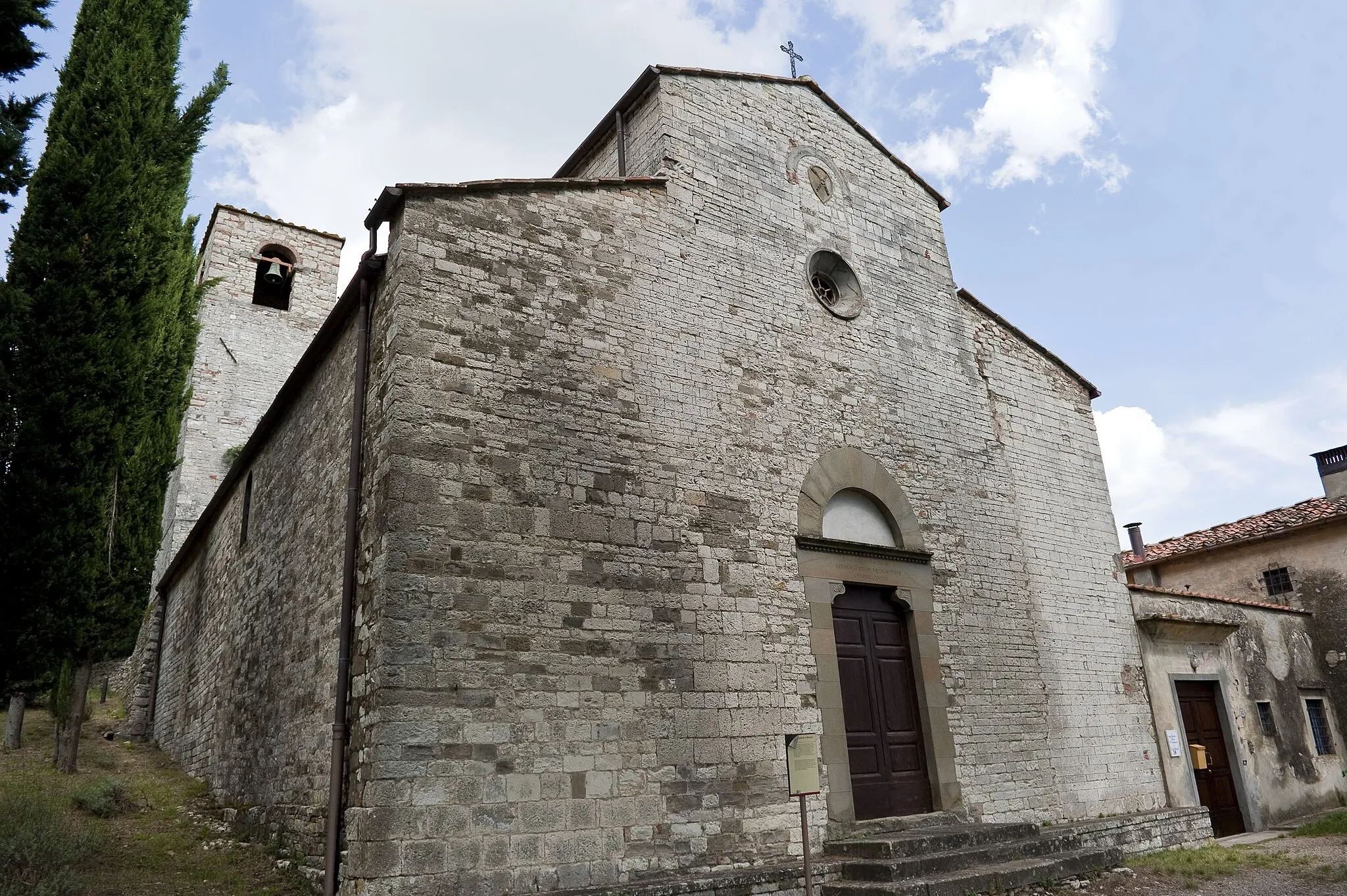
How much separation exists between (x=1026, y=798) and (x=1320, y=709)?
31.2 feet

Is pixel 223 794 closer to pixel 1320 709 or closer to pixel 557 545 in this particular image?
pixel 557 545

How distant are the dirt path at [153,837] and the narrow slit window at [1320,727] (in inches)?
630

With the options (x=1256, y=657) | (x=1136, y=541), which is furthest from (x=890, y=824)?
(x=1136, y=541)

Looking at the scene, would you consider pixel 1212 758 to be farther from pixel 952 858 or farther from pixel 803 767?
pixel 803 767

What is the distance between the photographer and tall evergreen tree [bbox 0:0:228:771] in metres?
8.03

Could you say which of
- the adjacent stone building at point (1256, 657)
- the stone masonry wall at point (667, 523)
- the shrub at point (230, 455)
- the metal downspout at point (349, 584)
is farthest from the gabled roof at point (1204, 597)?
the shrub at point (230, 455)

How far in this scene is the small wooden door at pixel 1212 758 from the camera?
12188 millimetres

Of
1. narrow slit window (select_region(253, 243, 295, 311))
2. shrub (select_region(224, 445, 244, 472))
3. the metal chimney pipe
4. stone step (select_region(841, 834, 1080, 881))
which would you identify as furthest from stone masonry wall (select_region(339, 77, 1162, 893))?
narrow slit window (select_region(253, 243, 295, 311))

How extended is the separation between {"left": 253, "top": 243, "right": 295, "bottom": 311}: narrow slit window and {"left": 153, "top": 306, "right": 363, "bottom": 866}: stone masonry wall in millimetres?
8775

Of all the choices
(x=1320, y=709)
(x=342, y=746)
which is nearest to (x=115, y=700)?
(x=342, y=746)

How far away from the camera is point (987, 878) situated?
703 cm

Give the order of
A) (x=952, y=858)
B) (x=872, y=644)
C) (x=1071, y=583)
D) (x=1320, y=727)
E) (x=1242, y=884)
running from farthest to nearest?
(x=1320, y=727) < (x=1071, y=583) < (x=872, y=644) < (x=1242, y=884) < (x=952, y=858)

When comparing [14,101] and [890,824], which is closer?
[14,101]

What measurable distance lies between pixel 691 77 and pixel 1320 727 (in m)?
15.2
